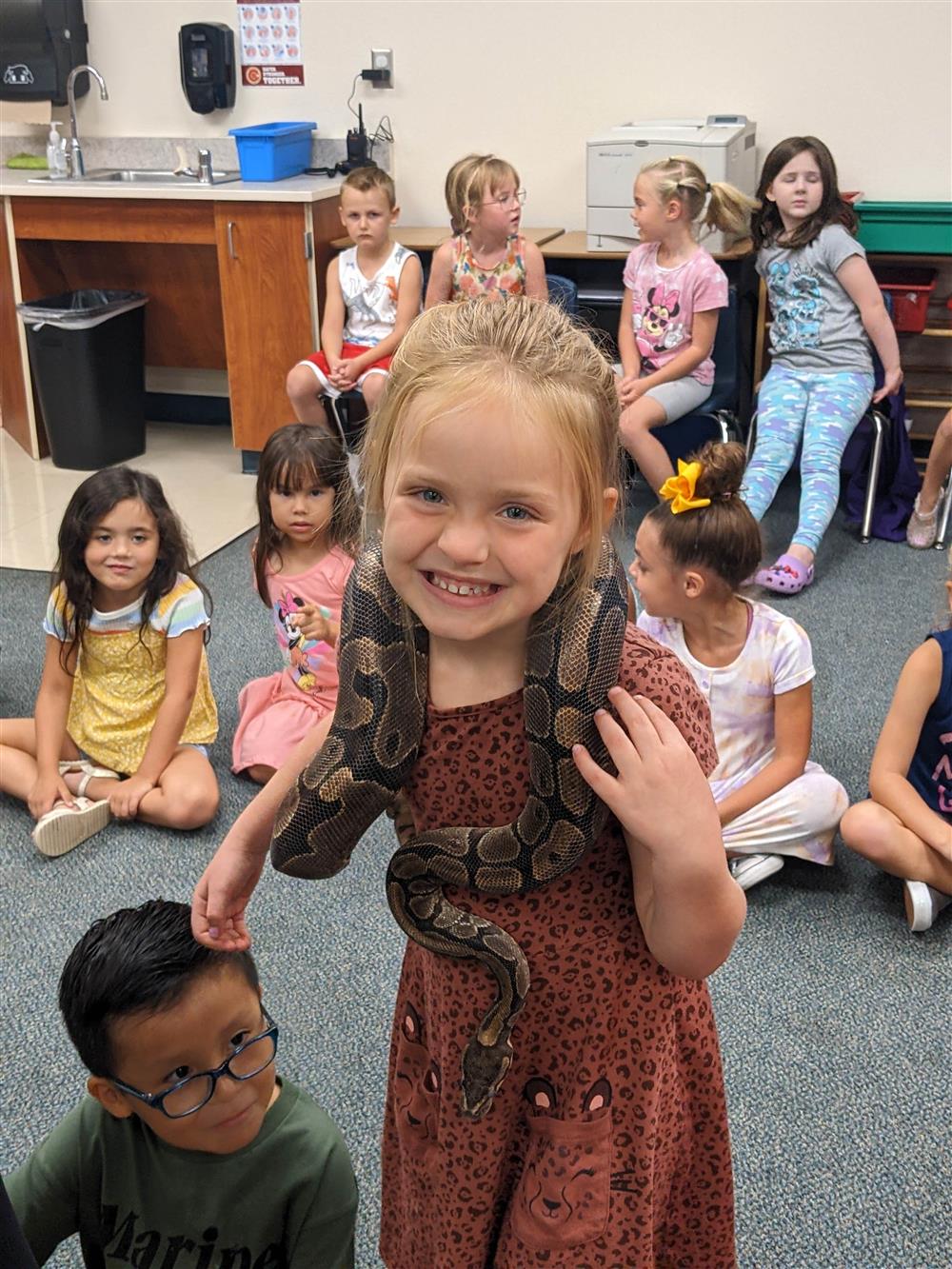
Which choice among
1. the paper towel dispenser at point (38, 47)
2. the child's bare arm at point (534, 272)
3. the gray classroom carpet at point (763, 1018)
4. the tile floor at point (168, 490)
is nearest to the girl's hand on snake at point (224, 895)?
the gray classroom carpet at point (763, 1018)

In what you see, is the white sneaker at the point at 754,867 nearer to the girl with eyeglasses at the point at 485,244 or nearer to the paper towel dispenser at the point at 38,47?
the girl with eyeglasses at the point at 485,244

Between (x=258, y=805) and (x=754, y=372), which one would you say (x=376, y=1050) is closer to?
(x=258, y=805)

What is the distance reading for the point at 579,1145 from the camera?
1130 millimetres

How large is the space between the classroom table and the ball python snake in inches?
150

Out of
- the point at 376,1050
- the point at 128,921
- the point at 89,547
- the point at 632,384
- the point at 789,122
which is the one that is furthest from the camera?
the point at 789,122

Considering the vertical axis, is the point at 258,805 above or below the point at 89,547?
above

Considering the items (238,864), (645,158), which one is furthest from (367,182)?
(238,864)

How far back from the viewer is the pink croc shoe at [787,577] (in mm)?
3789

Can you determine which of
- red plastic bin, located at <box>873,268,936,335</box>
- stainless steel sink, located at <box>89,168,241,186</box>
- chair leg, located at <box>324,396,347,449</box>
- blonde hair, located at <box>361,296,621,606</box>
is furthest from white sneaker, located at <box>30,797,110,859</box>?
stainless steel sink, located at <box>89,168,241,186</box>

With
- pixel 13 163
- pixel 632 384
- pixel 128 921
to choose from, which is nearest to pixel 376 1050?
pixel 128 921

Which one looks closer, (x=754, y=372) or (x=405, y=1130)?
(x=405, y=1130)

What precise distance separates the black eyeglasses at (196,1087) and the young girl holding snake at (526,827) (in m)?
0.12

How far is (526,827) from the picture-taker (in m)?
1.05

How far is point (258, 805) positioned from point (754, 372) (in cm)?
409
